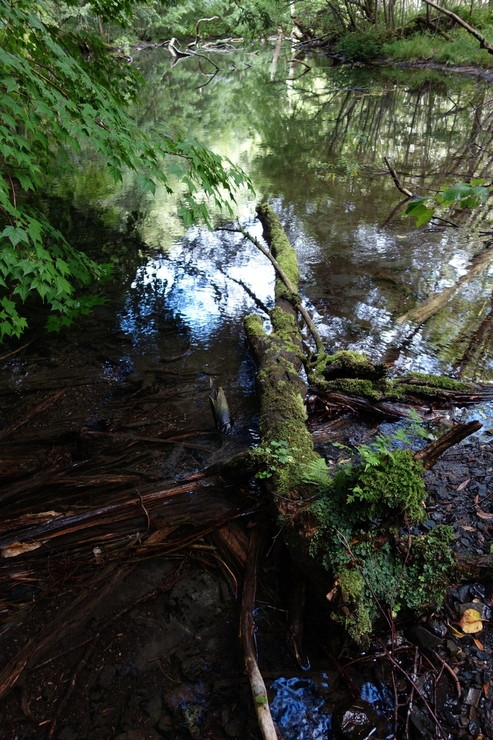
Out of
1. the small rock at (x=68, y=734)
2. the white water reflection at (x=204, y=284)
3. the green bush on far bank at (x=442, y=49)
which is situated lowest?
the small rock at (x=68, y=734)

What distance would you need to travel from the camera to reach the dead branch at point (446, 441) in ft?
7.43

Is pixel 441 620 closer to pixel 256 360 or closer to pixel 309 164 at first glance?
pixel 256 360

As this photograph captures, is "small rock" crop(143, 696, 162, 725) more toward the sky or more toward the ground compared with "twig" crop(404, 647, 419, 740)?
more toward the ground

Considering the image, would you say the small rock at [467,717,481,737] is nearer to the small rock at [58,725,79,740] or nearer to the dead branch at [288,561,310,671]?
the dead branch at [288,561,310,671]

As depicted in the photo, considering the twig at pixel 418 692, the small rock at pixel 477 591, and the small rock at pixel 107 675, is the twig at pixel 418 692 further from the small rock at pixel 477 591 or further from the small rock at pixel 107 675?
the small rock at pixel 107 675

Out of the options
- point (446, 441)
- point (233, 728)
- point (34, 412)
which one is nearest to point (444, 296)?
point (446, 441)

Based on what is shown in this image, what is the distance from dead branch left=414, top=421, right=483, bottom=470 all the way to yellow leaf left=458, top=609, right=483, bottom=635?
939mm

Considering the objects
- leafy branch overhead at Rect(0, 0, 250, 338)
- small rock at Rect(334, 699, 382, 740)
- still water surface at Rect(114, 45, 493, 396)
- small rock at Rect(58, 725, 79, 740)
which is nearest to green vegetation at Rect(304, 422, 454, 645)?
small rock at Rect(334, 699, 382, 740)

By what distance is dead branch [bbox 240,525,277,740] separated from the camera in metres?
2.00

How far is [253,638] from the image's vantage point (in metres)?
2.49

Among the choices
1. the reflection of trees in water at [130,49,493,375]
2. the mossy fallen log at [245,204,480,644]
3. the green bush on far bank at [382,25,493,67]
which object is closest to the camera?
the mossy fallen log at [245,204,480,644]

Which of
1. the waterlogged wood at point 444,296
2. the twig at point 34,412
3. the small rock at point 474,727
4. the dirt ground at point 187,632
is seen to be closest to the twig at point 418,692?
the dirt ground at point 187,632

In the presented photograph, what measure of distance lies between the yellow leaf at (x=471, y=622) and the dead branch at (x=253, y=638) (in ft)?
3.91

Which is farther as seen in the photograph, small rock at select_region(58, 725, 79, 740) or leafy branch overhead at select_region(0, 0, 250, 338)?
leafy branch overhead at select_region(0, 0, 250, 338)
